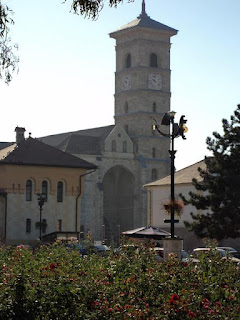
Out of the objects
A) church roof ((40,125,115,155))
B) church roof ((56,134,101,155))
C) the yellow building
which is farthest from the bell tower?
the yellow building

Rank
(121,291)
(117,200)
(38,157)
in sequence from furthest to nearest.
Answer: (117,200), (38,157), (121,291)

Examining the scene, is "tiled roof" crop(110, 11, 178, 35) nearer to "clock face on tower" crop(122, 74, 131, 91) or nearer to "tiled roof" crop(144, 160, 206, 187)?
"clock face on tower" crop(122, 74, 131, 91)

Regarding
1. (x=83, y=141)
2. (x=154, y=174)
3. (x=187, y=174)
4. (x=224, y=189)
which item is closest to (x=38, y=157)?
(x=187, y=174)

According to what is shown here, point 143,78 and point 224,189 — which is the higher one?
point 143,78

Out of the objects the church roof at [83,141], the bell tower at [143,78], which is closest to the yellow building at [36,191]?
the church roof at [83,141]

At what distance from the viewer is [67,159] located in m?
68.3

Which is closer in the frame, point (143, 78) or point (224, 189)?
point (224, 189)

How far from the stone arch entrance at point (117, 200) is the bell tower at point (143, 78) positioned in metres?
5.78

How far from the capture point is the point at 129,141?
118m

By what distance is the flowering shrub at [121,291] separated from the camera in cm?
1304

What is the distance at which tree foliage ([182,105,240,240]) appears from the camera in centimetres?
4691

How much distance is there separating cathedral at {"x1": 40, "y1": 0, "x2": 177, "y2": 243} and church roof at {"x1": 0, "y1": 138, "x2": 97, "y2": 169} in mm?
39744

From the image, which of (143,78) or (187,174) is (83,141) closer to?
(143,78)

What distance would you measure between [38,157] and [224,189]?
2279cm
